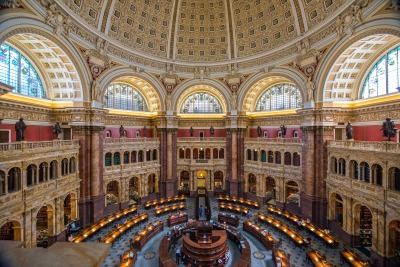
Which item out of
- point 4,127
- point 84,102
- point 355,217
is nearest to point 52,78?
point 84,102

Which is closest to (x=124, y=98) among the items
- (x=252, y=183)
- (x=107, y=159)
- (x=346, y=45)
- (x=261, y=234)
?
(x=107, y=159)

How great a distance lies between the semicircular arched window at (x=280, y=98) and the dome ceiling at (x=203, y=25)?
595 centimetres

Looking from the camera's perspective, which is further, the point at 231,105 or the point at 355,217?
the point at 231,105

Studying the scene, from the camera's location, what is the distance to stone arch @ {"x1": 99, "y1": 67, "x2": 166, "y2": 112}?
91.6 feet

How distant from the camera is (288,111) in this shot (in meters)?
29.8

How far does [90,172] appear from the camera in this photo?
24.2 meters

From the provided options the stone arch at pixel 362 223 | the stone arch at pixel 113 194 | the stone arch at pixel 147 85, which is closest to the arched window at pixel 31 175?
the stone arch at pixel 113 194

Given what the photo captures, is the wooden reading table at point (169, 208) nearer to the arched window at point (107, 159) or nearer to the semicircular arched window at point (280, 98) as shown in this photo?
the arched window at point (107, 159)

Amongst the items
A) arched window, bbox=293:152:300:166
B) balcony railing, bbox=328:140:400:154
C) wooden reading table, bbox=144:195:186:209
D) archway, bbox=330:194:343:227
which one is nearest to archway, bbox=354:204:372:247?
archway, bbox=330:194:343:227

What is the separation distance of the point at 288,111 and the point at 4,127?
3133 cm

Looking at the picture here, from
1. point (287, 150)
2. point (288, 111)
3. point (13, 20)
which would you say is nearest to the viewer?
point (13, 20)

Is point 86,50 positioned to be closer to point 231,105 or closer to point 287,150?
point 231,105

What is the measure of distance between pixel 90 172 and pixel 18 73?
11901mm

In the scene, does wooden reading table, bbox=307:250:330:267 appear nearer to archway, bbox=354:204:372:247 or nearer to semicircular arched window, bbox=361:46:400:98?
archway, bbox=354:204:372:247
